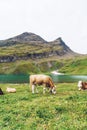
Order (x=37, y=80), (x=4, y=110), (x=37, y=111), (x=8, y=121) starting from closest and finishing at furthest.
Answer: (x=8, y=121)
(x=37, y=111)
(x=4, y=110)
(x=37, y=80)

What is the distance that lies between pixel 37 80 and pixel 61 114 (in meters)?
18.2

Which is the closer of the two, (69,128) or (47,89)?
(69,128)

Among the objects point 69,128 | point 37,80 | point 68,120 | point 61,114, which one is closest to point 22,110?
point 61,114

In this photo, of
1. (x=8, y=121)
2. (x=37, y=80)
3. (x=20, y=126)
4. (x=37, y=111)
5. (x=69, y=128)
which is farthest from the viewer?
(x=37, y=80)

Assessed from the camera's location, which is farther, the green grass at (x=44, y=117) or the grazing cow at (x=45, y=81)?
the grazing cow at (x=45, y=81)

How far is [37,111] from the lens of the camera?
79.3ft

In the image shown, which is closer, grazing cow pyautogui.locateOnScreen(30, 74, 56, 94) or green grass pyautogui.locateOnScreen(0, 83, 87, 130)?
green grass pyautogui.locateOnScreen(0, 83, 87, 130)

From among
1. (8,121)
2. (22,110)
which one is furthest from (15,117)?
(22,110)

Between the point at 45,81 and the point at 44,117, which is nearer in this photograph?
the point at 44,117

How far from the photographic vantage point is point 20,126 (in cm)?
2053

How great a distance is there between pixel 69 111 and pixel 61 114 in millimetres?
1070

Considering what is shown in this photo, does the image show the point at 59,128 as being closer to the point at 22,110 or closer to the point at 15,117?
the point at 15,117

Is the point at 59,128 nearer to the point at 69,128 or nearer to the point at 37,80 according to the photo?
the point at 69,128

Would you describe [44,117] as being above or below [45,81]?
above
